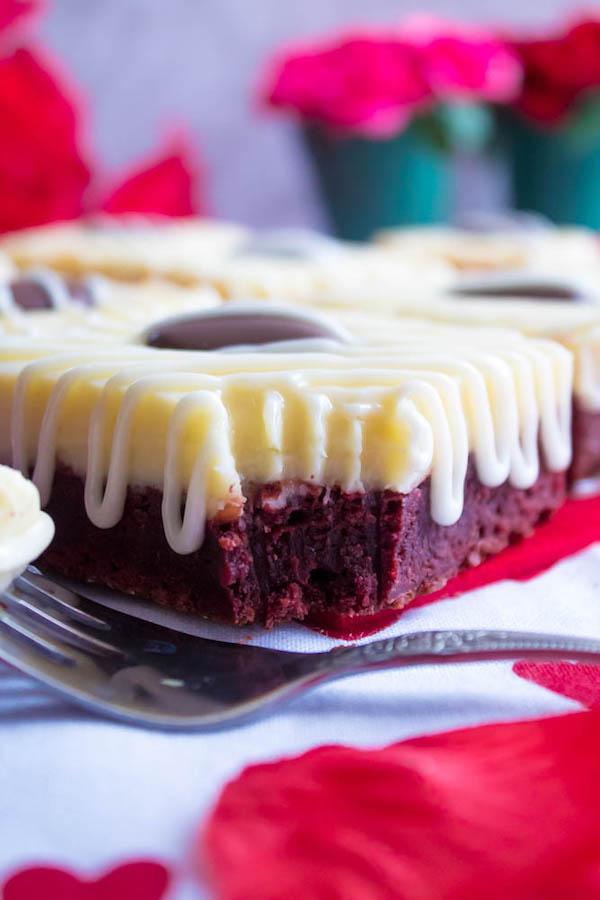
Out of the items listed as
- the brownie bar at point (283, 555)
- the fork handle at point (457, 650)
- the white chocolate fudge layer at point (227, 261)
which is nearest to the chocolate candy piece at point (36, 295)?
the white chocolate fudge layer at point (227, 261)

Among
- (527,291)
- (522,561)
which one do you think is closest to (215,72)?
(527,291)

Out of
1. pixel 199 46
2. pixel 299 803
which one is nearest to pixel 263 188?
pixel 199 46

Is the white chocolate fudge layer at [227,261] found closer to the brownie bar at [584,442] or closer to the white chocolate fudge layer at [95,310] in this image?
the white chocolate fudge layer at [95,310]

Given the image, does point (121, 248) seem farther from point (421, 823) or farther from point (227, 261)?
point (421, 823)

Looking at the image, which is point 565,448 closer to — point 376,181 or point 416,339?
point 416,339

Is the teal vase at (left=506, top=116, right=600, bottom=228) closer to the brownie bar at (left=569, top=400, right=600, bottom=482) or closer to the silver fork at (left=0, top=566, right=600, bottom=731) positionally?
the brownie bar at (left=569, top=400, right=600, bottom=482)

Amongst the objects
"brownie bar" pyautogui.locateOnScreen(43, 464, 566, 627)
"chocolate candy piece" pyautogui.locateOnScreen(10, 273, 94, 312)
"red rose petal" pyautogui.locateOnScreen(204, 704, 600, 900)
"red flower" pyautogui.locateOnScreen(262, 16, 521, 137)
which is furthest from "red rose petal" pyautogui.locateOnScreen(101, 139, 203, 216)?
"red rose petal" pyautogui.locateOnScreen(204, 704, 600, 900)
